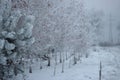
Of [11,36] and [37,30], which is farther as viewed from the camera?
[37,30]

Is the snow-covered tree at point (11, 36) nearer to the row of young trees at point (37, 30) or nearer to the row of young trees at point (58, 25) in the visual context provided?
the row of young trees at point (37, 30)

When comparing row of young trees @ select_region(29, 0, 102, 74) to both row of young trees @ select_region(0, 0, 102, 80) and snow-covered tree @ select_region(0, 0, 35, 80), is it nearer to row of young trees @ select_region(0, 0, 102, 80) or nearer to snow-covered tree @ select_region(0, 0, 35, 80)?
row of young trees @ select_region(0, 0, 102, 80)

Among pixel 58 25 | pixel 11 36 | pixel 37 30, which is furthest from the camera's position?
pixel 58 25

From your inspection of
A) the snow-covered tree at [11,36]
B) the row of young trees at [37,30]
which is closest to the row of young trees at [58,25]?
the row of young trees at [37,30]

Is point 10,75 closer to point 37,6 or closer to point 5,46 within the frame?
point 5,46

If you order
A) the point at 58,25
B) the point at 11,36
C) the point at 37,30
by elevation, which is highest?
the point at 58,25

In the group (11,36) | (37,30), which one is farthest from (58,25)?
(11,36)

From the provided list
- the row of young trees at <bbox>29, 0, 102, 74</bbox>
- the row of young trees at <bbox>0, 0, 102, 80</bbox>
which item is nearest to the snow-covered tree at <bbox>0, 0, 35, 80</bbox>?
the row of young trees at <bbox>0, 0, 102, 80</bbox>

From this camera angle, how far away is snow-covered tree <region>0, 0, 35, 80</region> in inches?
536

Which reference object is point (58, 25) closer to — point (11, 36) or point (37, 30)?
point (37, 30)

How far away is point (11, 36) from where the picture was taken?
13727 millimetres

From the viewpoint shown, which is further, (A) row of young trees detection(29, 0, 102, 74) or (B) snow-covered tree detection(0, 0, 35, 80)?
(A) row of young trees detection(29, 0, 102, 74)

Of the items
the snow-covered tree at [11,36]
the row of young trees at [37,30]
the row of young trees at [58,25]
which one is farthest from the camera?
the row of young trees at [58,25]

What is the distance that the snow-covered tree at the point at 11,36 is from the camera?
44.7 feet
